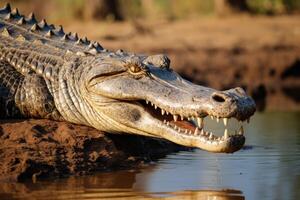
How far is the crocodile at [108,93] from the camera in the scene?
6672 millimetres

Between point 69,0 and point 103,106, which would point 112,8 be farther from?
point 103,106

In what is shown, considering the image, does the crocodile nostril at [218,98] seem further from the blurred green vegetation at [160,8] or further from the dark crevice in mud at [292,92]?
the blurred green vegetation at [160,8]

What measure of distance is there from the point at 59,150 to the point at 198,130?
1201 millimetres

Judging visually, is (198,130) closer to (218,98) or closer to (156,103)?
(218,98)

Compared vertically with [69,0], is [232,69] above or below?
below

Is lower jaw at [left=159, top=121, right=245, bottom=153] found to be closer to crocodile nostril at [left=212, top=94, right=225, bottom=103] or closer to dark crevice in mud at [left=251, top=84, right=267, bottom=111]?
crocodile nostril at [left=212, top=94, right=225, bottom=103]

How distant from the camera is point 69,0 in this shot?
22.6 meters

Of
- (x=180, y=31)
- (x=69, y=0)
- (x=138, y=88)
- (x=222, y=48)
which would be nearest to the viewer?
(x=138, y=88)

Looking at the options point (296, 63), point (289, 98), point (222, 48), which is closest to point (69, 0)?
point (222, 48)

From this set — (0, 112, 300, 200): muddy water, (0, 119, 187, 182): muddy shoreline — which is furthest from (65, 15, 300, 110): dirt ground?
(0, 119, 187, 182): muddy shoreline

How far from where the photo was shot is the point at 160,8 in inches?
896

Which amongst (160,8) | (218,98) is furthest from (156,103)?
(160,8)

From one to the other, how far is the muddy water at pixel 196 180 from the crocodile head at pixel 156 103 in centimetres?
31

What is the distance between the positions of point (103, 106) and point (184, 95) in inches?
33.6
